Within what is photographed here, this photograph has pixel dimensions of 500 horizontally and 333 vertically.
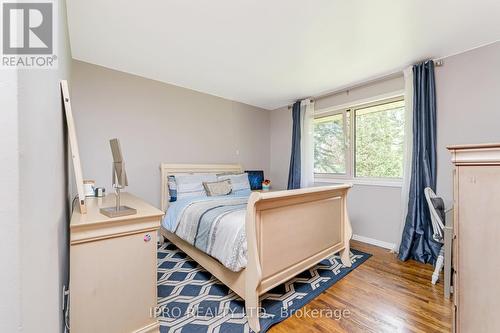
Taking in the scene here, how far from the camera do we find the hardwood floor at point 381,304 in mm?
1522

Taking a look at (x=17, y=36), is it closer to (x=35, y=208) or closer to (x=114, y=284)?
(x=35, y=208)

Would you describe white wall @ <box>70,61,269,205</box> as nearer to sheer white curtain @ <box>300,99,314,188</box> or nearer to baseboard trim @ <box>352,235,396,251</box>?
sheer white curtain @ <box>300,99,314,188</box>

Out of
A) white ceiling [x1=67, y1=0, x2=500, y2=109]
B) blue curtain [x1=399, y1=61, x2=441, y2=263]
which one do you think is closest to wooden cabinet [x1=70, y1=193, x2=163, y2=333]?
white ceiling [x1=67, y1=0, x2=500, y2=109]

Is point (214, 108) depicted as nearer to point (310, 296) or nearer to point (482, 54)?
point (310, 296)

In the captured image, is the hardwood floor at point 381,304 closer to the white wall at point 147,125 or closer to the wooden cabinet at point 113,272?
the wooden cabinet at point 113,272

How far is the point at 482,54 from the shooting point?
7.42ft

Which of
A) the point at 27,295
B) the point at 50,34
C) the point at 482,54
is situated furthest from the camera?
the point at 482,54

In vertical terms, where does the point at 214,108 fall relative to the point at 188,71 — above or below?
below

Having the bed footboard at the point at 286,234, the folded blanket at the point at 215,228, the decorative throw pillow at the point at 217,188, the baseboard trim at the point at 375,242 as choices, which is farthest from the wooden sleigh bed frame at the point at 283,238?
the baseboard trim at the point at 375,242

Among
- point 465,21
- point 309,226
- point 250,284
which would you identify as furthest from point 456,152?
point 465,21

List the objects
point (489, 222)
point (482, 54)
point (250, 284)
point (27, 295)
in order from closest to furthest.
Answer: point (27, 295) → point (489, 222) → point (250, 284) → point (482, 54)

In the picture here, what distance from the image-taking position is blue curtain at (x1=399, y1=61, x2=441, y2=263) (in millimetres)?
2508

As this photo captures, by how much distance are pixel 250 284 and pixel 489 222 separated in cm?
131

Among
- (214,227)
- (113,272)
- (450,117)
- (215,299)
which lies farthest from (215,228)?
(450,117)
